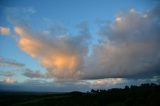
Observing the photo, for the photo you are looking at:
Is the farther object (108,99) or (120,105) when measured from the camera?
(108,99)

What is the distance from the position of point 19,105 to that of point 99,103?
64.6 metres

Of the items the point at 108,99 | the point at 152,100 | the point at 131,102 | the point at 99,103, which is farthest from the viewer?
the point at 108,99

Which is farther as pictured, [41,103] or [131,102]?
[41,103]

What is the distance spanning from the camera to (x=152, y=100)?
424ft

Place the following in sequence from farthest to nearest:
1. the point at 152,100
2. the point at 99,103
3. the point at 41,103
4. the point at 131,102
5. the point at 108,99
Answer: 1. the point at 41,103
2. the point at 108,99
3. the point at 99,103
4. the point at 131,102
5. the point at 152,100

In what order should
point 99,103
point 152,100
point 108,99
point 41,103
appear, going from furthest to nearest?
point 41,103 → point 108,99 → point 99,103 → point 152,100

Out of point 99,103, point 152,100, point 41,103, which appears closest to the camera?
point 152,100

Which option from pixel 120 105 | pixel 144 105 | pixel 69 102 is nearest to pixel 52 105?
pixel 69 102

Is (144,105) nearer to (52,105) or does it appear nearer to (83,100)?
(83,100)

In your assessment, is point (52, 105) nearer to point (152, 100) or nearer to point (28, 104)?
point (28, 104)

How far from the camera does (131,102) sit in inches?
5979

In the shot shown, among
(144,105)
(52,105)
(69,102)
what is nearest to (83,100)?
(69,102)

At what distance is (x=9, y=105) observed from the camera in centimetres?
19925

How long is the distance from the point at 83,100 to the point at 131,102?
44.6 m
